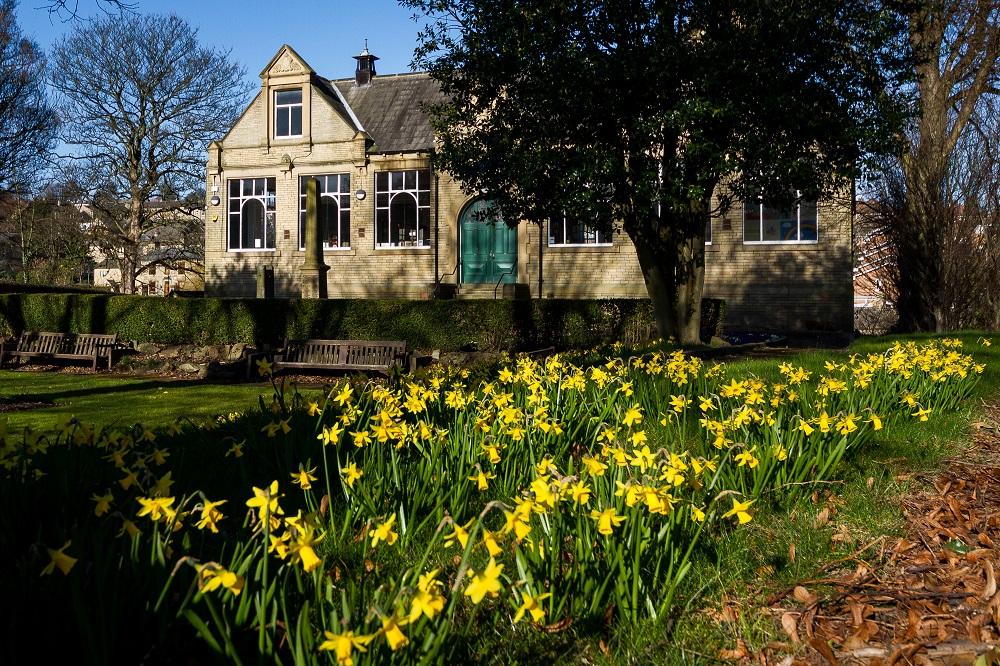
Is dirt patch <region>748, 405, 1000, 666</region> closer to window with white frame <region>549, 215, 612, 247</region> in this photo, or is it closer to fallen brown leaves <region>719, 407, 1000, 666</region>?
fallen brown leaves <region>719, 407, 1000, 666</region>

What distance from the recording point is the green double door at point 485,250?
26500 millimetres

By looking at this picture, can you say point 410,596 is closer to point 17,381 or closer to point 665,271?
point 665,271

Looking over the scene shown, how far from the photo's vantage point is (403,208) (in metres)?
27.8

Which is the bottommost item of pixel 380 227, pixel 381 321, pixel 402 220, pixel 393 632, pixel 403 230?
pixel 393 632

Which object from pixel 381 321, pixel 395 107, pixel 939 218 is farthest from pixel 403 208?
pixel 939 218

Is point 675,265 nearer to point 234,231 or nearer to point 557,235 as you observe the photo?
point 557,235

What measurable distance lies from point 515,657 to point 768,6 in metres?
11.9

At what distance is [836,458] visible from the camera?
4.21 meters

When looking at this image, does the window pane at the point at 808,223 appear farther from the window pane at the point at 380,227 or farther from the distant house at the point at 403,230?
the window pane at the point at 380,227

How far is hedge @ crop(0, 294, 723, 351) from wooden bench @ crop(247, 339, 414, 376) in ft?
5.66

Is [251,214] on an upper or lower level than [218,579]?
upper

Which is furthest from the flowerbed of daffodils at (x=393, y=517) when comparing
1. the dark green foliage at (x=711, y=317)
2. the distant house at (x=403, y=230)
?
the distant house at (x=403, y=230)

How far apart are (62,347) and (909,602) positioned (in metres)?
20.1

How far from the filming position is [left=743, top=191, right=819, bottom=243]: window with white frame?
23.7 meters
